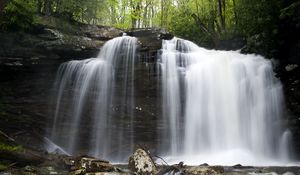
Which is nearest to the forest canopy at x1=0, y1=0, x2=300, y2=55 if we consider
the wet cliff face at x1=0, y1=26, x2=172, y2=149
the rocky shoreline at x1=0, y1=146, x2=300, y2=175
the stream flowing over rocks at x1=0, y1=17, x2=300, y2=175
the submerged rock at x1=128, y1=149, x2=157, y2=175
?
the wet cliff face at x1=0, y1=26, x2=172, y2=149

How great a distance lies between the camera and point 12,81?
1670 cm

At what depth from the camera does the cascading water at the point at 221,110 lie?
51.5 ft

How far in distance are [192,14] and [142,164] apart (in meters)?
18.2

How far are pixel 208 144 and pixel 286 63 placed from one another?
532cm

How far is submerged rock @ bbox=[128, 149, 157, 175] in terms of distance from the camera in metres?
9.70

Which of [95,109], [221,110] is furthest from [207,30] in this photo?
[95,109]

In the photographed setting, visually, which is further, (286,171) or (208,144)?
(208,144)

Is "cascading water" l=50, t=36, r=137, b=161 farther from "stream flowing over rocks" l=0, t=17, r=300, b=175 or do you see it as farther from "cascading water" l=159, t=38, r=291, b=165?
"cascading water" l=159, t=38, r=291, b=165

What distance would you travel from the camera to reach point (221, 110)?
16.5m

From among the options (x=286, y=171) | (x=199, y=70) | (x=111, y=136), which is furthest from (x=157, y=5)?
(x=286, y=171)

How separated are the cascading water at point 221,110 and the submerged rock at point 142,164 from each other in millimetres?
5170

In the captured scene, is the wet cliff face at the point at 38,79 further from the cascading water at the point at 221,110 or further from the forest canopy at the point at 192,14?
the forest canopy at the point at 192,14

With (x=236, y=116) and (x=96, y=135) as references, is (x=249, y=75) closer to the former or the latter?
(x=236, y=116)

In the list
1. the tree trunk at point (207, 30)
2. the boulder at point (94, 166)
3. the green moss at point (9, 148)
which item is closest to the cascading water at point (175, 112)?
the green moss at point (9, 148)
